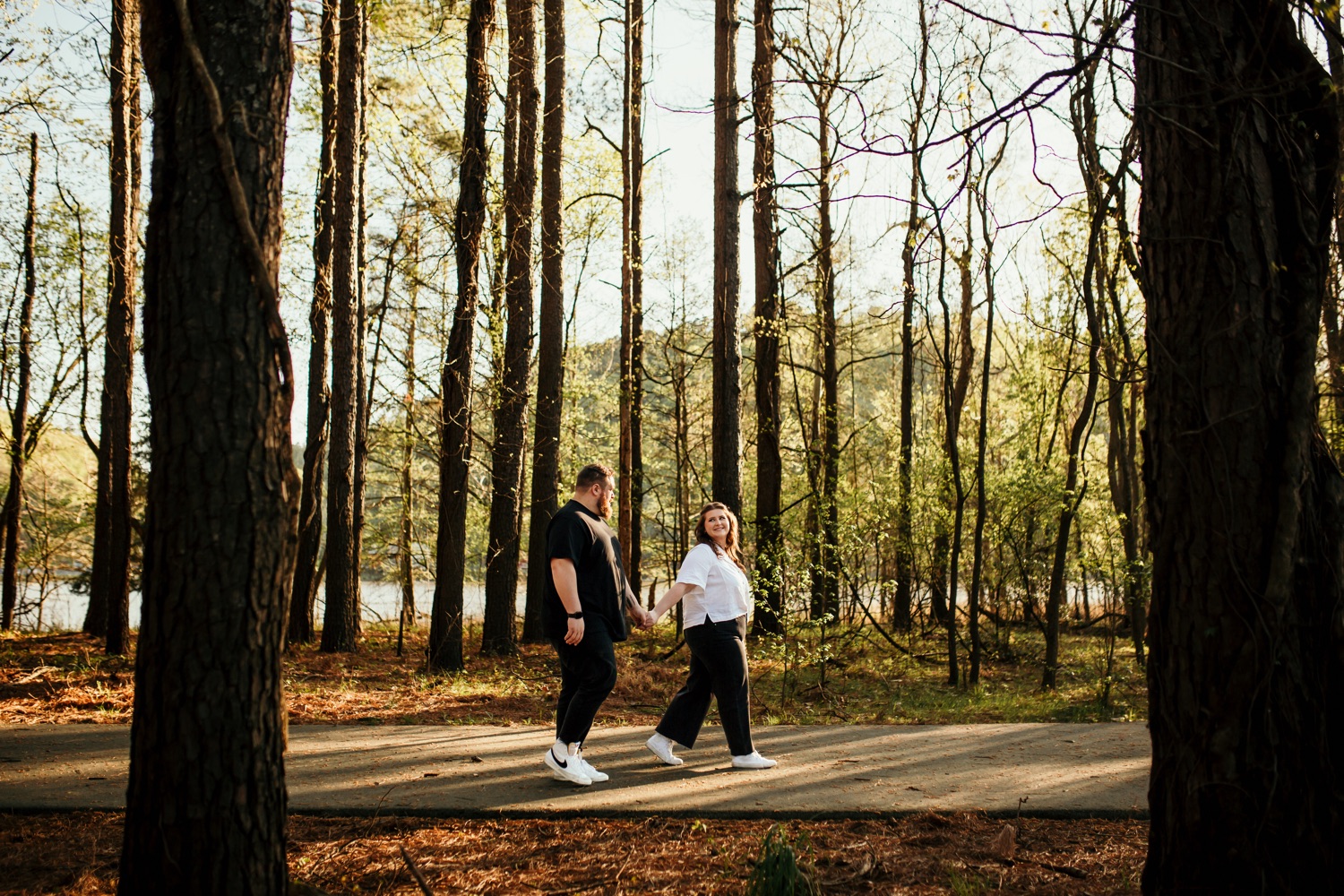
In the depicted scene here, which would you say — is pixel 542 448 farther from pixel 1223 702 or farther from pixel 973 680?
pixel 1223 702

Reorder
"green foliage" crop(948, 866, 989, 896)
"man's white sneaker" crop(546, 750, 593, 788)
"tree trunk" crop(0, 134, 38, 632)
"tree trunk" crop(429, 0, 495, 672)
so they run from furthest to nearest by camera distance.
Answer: "tree trunk" crop(0, 134, 38, 632)
"tree trunk" crop(429, 0, 495, 672)
"man's white sneaker" crop(546, 750, 593, 788)
"green foliage" crop(948, 866, 989, 896)

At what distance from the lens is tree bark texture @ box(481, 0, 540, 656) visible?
13.3 meters

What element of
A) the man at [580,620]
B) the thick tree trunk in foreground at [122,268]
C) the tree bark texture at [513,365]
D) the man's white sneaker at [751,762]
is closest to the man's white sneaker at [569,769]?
the man at [580,620]

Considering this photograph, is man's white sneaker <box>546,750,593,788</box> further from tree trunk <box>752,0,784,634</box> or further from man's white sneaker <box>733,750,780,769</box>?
tree trunk <box>752,0,784,634</box>

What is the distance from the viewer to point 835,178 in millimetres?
5477

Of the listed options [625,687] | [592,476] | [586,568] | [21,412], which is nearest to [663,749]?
[586,568]

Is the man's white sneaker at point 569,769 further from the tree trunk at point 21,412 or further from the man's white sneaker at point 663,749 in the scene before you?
the tree trunk at point 21,412

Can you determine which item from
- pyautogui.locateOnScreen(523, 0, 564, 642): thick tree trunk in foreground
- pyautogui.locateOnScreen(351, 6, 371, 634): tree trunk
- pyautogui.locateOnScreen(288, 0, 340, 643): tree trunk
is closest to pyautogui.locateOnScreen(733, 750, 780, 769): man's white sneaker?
pyautogui.locateOnScreen(288, 0, 340, 643): tree trunk

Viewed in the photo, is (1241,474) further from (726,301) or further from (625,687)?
(726,301)

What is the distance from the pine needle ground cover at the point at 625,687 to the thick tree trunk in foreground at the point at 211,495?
5.28 metres

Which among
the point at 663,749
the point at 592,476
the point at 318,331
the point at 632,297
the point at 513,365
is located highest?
the point at 632,297

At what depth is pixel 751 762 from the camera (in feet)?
20.3

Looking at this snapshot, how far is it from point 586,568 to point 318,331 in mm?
8609

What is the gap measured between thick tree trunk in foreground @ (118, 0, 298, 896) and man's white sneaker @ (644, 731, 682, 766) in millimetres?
3226
